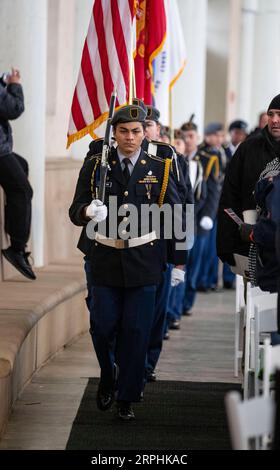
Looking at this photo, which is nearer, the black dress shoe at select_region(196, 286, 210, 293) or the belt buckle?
the belt buckle

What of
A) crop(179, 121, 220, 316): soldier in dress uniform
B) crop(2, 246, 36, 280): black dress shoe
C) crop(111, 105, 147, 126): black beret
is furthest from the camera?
crop(179, 121, 220, 316): soldier in dress uniform

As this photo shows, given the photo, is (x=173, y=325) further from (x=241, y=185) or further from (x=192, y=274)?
(x=241, y=185)

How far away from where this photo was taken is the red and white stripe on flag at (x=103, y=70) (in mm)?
9078

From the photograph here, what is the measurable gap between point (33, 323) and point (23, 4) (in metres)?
3.27

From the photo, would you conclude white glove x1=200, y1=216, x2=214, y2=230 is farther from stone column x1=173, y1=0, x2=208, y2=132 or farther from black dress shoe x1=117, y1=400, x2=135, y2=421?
black dress shoe x1=117, y1=400, x2=135, y2=421

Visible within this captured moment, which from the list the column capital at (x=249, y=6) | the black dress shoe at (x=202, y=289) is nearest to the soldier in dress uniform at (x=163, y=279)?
the black dress shoe at (x=202, y=289)

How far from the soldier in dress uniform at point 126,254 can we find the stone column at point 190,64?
460 inches

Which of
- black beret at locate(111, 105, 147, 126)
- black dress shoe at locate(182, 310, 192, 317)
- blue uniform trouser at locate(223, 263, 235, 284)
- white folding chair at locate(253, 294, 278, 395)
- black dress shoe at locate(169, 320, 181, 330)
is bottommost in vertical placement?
blue uniform trouser at locate(223, 263, 235, 284)

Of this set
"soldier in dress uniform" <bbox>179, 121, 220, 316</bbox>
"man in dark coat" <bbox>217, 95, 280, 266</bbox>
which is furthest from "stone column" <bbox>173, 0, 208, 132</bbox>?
"man in dark coat" <bbox>217, 95, 280, 266</bbox>

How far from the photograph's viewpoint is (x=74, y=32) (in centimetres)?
1620

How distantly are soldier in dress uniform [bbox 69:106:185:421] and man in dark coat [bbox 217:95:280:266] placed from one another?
58 cm

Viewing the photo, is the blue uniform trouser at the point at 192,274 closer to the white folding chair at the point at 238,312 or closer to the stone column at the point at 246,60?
the white folding chair at the point at 238,312

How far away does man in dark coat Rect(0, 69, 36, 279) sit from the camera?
9.08 m

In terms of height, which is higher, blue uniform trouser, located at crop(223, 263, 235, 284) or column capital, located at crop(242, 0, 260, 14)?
column capital, located at crop(242, 0, 260, 14)
